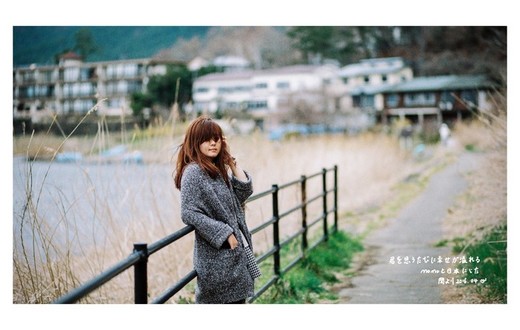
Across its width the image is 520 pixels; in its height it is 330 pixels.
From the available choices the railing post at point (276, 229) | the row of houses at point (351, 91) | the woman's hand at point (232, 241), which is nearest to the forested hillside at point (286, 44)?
the row of houses at point (351, 91)

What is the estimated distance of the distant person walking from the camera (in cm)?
1013

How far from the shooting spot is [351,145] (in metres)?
9.66

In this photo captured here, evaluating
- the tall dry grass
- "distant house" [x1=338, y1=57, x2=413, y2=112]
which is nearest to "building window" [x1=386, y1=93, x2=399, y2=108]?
"distant house" [x1=338, y1=57, x2=413, y2=112]

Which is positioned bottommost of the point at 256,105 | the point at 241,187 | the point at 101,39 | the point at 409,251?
the point at 409,251

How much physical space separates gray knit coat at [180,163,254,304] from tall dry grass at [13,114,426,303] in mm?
967

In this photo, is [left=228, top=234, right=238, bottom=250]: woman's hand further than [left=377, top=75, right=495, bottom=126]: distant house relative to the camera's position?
No

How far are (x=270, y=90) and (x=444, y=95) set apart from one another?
2.17m

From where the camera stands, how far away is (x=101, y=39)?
4.74 metres

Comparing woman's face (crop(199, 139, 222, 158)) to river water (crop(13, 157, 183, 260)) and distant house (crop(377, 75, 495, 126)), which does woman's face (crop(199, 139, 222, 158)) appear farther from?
distant house (crop(377, 75, 495, 126))

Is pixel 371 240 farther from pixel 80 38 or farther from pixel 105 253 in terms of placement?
pixel 80 38

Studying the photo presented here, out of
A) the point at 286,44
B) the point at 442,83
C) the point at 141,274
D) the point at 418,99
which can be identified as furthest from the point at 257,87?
the point at 141,274

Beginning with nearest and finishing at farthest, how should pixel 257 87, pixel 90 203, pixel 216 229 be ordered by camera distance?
pixel 216 229
pixel 90 203
pixel 257 87

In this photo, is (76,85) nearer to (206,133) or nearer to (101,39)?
(101,39)

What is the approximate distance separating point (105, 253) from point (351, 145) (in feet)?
19.8
